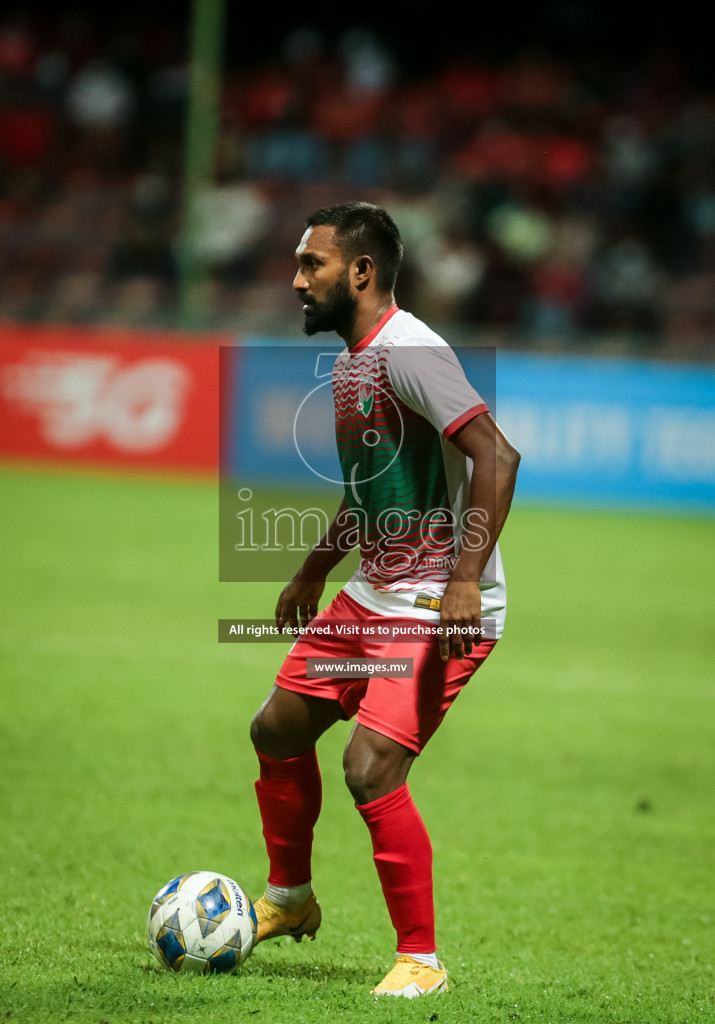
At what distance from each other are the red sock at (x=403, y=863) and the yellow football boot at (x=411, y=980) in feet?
0.13

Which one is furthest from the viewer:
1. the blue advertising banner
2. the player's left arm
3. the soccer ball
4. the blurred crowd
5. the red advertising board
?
the blurred crowd

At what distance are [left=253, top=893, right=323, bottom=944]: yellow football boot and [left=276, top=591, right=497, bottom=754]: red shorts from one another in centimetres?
63

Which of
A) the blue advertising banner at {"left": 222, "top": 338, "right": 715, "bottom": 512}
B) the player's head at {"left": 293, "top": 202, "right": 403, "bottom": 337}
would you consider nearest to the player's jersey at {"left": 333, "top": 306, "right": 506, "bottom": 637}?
the player's head at {"left": 293, "top": 202, "right": 403, "bottom": 337}

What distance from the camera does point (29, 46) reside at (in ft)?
68.0

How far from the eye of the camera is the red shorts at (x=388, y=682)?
3.42 meters

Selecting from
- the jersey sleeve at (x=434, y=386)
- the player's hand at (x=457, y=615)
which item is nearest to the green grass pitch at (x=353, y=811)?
the player's hand at (x=457, y=615)

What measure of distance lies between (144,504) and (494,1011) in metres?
10.6

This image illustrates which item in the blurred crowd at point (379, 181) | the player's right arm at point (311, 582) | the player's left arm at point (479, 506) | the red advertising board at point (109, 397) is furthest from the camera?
the blurred crowd at point (379, 181)

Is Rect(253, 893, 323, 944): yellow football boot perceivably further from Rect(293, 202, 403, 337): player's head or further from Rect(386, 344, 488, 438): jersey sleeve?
Rect(293, 202, 403, 337): player's head

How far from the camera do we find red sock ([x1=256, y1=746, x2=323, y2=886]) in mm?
3797

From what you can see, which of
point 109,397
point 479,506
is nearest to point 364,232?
point 479,506

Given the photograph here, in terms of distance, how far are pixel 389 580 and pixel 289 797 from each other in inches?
29.0

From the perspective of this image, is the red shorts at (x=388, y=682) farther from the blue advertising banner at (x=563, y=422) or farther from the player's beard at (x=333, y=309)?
the blue advertising banner at (x=563, y=422)

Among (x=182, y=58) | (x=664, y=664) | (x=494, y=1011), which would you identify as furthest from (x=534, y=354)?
(x=494, y=1011)
